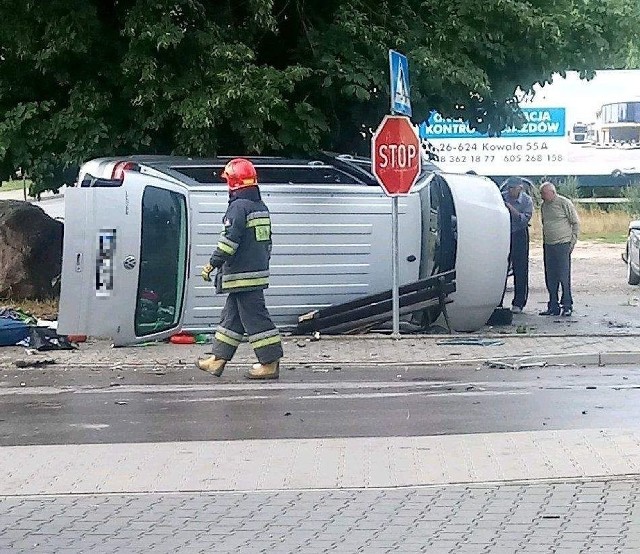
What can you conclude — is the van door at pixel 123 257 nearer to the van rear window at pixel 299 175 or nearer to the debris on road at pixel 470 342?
the van rear window at pixel 299 175

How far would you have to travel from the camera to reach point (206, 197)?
41.5 ft

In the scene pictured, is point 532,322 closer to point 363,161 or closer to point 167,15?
point 363,161

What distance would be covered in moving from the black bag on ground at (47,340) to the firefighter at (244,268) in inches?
102

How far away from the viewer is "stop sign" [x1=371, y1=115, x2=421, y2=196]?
12680 millimetres

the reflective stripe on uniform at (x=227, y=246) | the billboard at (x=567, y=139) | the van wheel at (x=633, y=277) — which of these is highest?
the billboard at (x=567, y=139)

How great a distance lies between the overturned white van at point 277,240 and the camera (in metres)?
12.0

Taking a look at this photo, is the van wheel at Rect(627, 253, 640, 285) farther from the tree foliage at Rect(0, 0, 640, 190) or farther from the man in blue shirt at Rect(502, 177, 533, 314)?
the tree foliage at Rect(0, 0, 640, 190)

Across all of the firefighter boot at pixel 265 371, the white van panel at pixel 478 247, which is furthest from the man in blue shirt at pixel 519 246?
the firefighter boot at pixel 265 371

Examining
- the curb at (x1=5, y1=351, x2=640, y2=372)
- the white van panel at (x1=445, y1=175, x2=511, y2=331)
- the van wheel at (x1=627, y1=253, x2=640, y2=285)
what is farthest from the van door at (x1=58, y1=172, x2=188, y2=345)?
the van wheel at (x1=627, y1=253, x2=640, y2=285)

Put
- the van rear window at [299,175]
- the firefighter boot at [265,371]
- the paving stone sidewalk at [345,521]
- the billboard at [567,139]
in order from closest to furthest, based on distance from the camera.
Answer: the paving stone sidewalk at [345,521], the firefighter boot at [265,371], the van rear window at [299,175], the billboard at [567,139]

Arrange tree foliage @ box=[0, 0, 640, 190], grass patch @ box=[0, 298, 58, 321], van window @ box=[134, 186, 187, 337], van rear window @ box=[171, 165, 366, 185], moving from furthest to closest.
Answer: grass patch @ box=[0, 298, 58, 321] → tree foliage @ box=[0, 0, 640, 190] → van rear window @ box=[171, 165, 366, 185] → van window @ box=[134, 186, 187, 337]

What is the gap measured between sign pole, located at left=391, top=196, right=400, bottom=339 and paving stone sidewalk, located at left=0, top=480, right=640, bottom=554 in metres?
5.93

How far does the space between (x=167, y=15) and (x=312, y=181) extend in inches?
107

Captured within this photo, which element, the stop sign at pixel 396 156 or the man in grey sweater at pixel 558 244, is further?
the man in grey sweater at pixel 558 244
